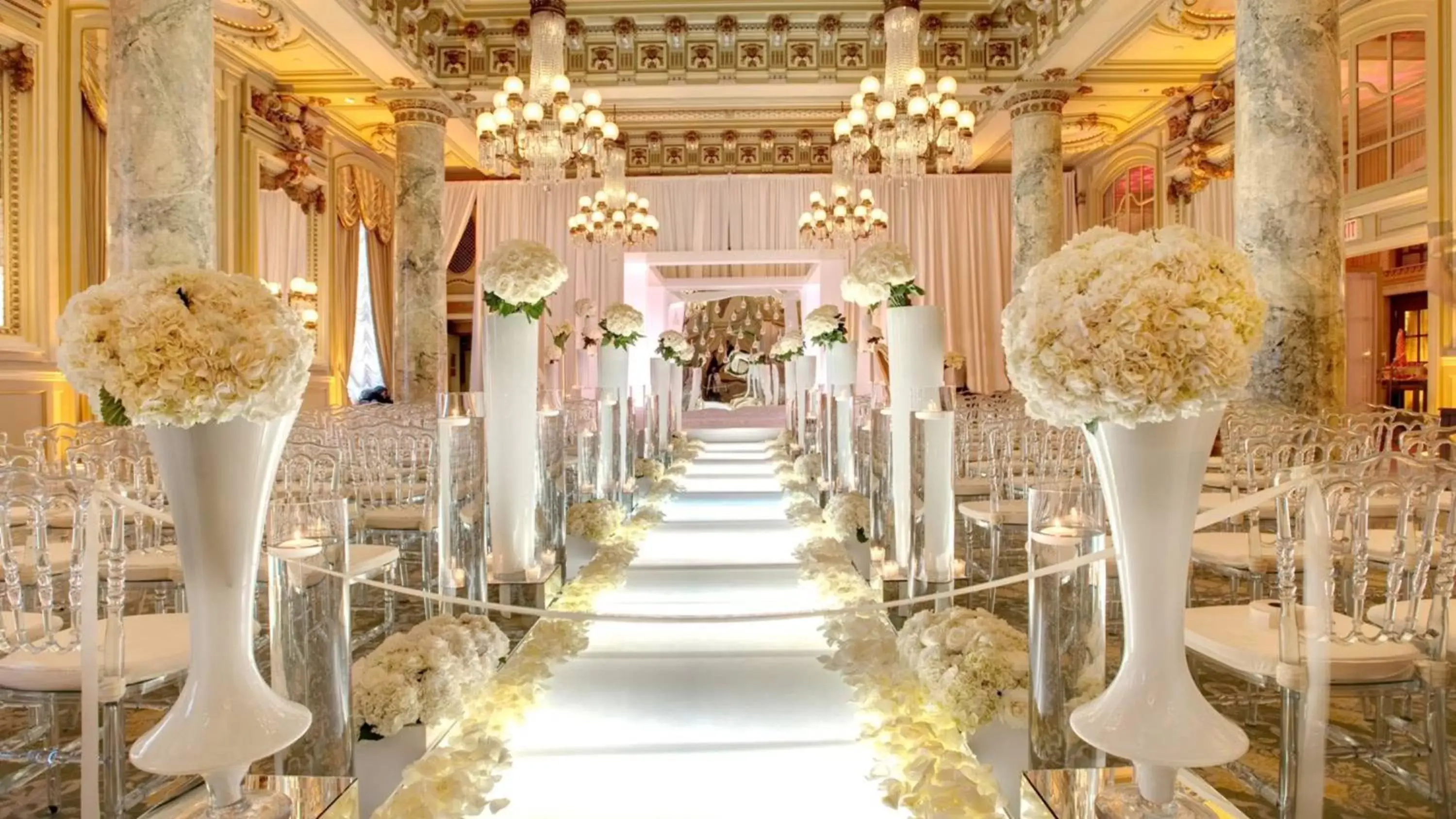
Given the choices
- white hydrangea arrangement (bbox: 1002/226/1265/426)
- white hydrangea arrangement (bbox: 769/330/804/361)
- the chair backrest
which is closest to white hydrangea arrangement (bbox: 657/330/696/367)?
white hydrangea arrangement (bbox: 769/330/804/361)

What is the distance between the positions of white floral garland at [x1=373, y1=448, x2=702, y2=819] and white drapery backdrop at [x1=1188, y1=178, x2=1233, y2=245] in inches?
399

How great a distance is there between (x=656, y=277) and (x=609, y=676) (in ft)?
42.3

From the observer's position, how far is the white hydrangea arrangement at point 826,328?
29.3 feet

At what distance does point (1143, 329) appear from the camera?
1.64m

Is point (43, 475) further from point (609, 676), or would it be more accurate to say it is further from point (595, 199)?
point (595, 199)

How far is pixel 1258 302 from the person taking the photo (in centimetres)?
170

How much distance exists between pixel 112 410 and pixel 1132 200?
15.4 meters

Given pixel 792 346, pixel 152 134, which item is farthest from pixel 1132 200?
pixel 152 134

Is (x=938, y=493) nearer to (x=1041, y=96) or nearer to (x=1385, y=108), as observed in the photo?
(x=1385, y=108)

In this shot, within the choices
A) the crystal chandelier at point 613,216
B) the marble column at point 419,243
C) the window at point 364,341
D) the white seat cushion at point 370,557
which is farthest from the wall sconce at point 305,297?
the white seat cushion at point 370,557

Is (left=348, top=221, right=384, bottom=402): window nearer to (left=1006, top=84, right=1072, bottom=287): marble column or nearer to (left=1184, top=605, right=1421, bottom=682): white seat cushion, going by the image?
(left=1006, top=84, right=1072, bottom=287): marble column

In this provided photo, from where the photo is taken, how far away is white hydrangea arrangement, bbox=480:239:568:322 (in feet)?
15.2

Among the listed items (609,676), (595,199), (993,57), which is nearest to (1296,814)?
(609,676)

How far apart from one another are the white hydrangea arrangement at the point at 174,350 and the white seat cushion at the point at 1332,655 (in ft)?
6.75
